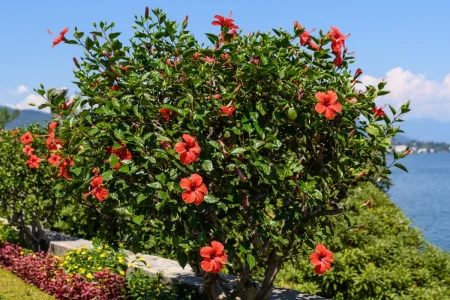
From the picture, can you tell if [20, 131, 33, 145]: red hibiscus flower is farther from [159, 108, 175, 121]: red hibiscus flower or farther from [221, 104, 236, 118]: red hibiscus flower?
[221, 104, 236, 118]: red hibiscus flower

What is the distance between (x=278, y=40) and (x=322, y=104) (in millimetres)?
785

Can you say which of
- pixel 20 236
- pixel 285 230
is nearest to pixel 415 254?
pixel 285 230

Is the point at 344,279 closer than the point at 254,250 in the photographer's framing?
No

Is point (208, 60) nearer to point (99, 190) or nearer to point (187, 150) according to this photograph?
point (187, 150)

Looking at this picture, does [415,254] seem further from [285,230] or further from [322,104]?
[322,104]

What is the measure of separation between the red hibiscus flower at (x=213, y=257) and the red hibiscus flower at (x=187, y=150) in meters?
0.74

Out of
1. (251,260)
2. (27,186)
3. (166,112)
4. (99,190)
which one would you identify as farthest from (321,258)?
(27,186)

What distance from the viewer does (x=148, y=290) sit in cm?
620

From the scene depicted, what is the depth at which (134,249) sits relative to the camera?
470 centimetres

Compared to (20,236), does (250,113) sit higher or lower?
higher

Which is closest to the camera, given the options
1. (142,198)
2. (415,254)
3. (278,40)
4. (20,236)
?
(142,198)

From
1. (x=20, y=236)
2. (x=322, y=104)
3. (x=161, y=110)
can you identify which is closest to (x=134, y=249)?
(x=161, y=110)

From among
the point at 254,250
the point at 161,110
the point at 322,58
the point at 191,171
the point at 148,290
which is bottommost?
the point at 148,290

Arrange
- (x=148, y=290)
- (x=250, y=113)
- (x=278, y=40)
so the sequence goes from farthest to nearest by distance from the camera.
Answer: (x=148, y=290)
(x=278, y=40)
(x=250, y=113)
